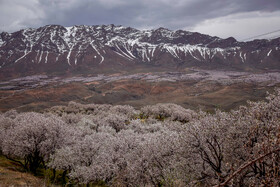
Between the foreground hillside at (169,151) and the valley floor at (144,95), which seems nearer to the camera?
the foreground hillside at (169,151)

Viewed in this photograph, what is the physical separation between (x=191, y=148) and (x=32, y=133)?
63.2 ft

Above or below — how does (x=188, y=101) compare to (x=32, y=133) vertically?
below

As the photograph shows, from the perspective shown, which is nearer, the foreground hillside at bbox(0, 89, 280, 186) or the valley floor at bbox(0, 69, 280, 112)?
the foreground hillside at bbox(0, 89, 280, 186)

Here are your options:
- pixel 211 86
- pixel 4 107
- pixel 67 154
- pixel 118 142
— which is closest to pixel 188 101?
pixel 211 86

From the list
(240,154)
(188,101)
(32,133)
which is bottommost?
(188,101)

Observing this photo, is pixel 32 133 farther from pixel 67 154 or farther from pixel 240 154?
pixel 240 154

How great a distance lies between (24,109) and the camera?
72125mm

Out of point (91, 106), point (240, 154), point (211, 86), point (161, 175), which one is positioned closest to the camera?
point (240, 154)

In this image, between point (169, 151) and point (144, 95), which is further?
point (144, 95)

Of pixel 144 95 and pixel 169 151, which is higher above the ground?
pixel 169 151

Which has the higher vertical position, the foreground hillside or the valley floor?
the foreground hillside

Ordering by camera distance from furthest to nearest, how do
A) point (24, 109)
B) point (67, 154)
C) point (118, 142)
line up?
point (24, 109) < point (118, 142) < point (67, 154)

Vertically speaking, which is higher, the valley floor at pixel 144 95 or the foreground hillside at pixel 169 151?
the foreground hillside at pixel 169 151

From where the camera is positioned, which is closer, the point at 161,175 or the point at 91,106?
the point at 161,175
